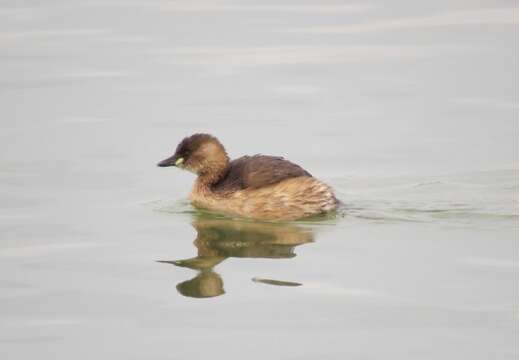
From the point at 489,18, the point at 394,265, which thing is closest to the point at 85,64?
the point at 489,18

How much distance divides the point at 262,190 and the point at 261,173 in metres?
0.17

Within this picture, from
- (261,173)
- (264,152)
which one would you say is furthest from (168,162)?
(264,152)

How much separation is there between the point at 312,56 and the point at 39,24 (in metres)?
4.88

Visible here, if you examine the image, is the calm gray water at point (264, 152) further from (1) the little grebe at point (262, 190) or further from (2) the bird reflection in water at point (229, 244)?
(1) the little grebe at point (262, 190)

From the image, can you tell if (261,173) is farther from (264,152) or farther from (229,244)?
(264,152)

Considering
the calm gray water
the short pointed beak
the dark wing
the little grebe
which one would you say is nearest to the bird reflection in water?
the calm gray water

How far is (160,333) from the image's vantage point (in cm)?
863

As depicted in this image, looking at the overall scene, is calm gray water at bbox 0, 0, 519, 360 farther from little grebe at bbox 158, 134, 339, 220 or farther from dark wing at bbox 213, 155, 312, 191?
dark wing at bbox 213, 155, 312, 191

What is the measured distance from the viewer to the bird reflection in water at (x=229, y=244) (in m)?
9.67

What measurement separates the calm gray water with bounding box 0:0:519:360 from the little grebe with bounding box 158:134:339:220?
0.67 feet

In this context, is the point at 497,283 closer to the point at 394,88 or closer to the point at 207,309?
the point at 207,309

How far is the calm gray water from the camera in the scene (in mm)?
8750

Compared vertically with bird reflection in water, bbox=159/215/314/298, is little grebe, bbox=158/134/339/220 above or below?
above

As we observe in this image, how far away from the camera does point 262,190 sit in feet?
39.8
